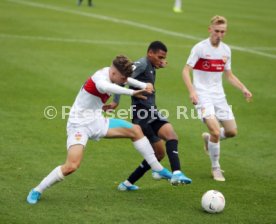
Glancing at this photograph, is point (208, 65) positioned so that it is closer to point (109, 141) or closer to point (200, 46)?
point (200, 46)

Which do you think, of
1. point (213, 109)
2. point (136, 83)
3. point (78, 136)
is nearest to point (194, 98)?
point (213, 109)

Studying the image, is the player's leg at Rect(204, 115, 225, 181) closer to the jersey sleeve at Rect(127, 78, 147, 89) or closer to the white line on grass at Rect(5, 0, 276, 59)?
the jersey sleeve at Rect(127, 78, 147, 89)

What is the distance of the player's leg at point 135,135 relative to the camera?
9367 mm

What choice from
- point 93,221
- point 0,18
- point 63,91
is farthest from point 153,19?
point 93,221

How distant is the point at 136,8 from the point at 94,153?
2383 centimetres

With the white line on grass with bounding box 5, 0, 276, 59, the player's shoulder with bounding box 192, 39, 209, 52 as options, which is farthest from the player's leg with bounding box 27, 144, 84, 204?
the white line on grass with bounding box 5, 0, 276, 59

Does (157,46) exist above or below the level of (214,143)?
above

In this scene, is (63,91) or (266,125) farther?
(63,91)

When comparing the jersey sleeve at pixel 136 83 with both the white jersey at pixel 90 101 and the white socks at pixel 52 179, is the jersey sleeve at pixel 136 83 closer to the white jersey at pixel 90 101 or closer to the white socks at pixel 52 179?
the white jersey at pixel 90 101

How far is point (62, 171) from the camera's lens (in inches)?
356

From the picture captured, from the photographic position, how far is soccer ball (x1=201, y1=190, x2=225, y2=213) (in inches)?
350

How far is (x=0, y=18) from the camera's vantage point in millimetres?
26859

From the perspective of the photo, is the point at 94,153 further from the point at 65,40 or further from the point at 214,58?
the point at 65,40

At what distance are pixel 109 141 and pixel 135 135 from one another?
3.81 metres
